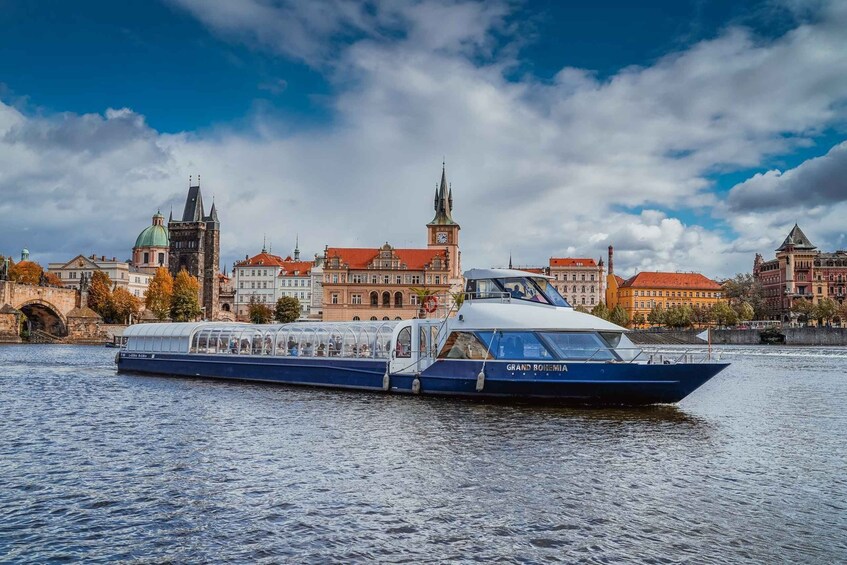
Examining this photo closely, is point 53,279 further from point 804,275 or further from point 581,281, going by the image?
point 804,275

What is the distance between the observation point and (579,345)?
90.3ft

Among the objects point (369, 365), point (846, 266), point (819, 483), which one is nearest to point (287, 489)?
point (819, 483)

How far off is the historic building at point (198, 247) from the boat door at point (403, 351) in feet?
462

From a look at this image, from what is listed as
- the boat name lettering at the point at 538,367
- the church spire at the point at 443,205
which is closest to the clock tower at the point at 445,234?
the church spire at the point at 443,205

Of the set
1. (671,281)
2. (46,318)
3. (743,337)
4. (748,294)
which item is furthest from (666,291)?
(46,318)

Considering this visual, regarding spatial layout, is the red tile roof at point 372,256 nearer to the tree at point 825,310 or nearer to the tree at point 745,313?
the tree at point 745,313

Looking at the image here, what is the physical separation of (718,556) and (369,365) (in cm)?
2343

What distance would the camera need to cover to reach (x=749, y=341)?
12581 centimetres

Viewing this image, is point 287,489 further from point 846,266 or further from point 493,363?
point 846,266

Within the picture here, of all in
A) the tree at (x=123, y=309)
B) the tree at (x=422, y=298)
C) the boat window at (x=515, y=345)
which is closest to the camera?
the boat window at (x=515, y=345)

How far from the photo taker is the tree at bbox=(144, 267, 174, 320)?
424ft

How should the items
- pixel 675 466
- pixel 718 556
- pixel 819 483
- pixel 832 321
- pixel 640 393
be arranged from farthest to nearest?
1. pixel 832 321
2. pixel 640 393
3. pixel 675 466
4. pixel 819 483
5. pixel 718 556

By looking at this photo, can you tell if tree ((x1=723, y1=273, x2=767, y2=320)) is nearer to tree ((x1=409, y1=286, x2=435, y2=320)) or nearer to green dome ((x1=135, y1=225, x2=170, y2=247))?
tree ((x1=409, y1=286, x2=435, y2=320))

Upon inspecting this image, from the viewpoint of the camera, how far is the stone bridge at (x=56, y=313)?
10691cm
